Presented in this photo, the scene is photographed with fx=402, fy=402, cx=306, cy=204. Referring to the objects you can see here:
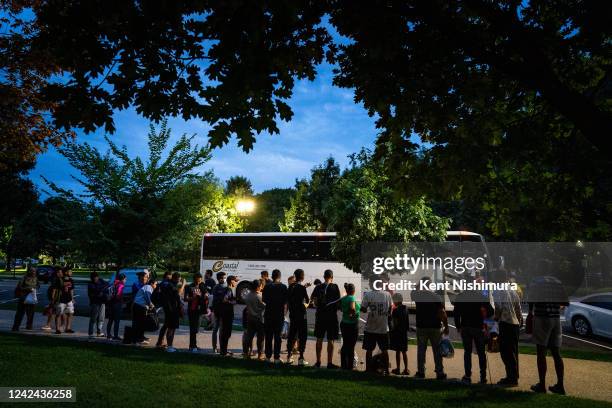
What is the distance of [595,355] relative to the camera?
10.4 m

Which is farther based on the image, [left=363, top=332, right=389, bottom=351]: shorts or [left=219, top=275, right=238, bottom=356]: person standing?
[left=219, top=275, right=238, bottom=356]: person standing

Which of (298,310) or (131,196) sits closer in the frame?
(298,310)

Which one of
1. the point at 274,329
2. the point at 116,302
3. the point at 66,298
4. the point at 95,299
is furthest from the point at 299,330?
the point at 66,298

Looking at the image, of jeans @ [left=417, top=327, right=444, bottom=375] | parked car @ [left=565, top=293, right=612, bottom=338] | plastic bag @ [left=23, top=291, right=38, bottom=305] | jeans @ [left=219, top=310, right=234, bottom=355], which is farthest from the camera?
parked car @ [left=565, top=293, right=612, bottom=338]

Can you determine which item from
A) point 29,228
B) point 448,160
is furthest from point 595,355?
point 29,228

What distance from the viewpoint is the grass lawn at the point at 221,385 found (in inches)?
243

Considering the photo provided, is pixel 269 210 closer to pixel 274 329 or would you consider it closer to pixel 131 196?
pixel 131 196

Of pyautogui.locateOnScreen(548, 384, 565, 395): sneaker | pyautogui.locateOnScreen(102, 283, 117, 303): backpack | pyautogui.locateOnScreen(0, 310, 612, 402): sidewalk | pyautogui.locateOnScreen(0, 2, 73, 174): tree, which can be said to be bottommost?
pyautogui.locateOnScreen(0, 310, 612, 402): sidewalk

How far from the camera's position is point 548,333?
279 inches

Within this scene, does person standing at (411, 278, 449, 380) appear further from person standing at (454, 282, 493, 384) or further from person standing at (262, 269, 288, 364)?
person standing at (262, 269, 288, 364)

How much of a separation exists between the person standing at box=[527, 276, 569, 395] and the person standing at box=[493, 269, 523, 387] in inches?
15.2

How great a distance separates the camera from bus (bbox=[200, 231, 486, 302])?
2008cm

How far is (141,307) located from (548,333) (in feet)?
29.5

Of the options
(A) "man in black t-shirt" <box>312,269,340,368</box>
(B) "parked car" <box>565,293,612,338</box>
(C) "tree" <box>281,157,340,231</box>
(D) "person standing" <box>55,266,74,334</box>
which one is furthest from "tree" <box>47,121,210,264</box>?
(C) "tree" <box>281,157,340,231</box>
